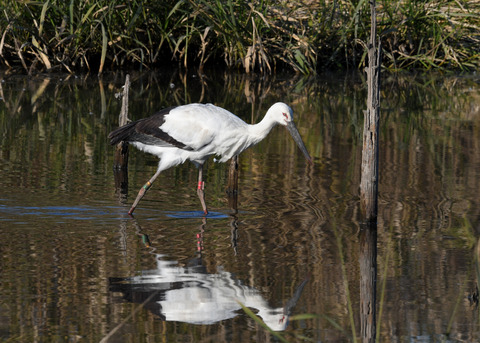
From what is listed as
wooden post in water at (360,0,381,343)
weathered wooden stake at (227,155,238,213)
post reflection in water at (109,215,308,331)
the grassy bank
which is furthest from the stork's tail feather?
the grassy bank

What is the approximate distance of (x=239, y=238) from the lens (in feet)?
24.6

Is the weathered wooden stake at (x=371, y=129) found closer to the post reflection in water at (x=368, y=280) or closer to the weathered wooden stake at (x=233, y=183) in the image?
the post reflection in water at (x=368, y=280)

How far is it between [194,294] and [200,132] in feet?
7.55

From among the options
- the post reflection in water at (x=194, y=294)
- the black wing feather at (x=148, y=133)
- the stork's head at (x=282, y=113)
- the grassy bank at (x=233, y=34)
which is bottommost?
the post reflection in water at (x=194, y=294)

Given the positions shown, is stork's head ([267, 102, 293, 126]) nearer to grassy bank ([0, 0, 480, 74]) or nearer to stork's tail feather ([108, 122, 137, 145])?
stork's tail feather ([108, 122, 137, 145])

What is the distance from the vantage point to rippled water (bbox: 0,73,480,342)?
5.51m

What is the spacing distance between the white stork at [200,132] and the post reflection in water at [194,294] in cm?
152

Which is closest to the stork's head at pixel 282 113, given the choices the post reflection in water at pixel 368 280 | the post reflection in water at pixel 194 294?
the post reflection in water at pixel 368 280

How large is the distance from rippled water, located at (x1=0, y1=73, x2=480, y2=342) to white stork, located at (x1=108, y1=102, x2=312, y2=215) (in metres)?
0.54

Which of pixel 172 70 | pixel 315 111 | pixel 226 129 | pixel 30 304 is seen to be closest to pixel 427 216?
pixel 226 129

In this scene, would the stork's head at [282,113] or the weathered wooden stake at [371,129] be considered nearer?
the weathered wooden stake at [371,129]

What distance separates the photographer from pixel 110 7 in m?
16.0

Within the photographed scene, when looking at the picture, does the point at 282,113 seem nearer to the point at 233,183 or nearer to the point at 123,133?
the point at 233,183

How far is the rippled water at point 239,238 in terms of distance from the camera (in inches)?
217
